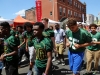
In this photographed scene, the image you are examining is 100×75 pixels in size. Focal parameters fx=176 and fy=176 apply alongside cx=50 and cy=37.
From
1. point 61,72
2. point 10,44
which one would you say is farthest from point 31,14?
point 10,44

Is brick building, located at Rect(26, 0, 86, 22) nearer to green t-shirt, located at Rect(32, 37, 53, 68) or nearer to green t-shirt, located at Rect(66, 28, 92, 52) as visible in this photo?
green t-shirt, located at Rect(66, 28, 92, 52)

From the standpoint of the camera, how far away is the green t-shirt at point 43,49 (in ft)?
10.4

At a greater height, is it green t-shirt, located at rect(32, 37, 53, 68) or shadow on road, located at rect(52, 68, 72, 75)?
green t-shirt, located at rect(32, 37, 53, 68)

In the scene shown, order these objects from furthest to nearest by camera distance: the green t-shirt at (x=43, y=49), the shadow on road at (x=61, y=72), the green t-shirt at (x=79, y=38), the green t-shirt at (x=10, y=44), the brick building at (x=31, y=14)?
the brick building at (x=31, y=14) < the shadow on road at (x=61, y=72) < the green t-shirt at (x=79, y=38) < the green t-shirt at (x=10, y=44) < the green t-shirt at (x=43, y=49)

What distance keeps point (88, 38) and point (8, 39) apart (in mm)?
1789

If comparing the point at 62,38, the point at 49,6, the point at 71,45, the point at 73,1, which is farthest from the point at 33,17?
the point at 71,45

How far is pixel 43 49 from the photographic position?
319 centimetres

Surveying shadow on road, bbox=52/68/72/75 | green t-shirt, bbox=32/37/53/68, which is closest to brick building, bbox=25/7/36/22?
shadow on road, bbox=52/68/72/75

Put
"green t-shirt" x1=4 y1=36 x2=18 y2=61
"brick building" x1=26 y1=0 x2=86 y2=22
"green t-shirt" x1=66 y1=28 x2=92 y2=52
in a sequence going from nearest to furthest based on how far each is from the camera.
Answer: "green t-shirt" x1=4 y1=36 x2=18 y2=61, "green t-shirt" x1=66 y1=28 x2=92 y2=52, "brick building" x1=26 y1=0 x2=86 y2=22

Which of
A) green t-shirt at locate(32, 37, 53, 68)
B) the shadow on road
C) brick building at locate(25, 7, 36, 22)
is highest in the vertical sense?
brick building at locate(25, 7, 36, 22)

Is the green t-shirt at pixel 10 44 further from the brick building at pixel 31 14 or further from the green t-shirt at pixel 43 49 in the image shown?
the brick building at pixel 31 14

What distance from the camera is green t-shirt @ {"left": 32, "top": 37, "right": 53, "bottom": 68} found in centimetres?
316

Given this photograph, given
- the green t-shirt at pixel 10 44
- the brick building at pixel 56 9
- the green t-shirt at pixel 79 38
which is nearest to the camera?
the green t-shirt at pixel 10 44

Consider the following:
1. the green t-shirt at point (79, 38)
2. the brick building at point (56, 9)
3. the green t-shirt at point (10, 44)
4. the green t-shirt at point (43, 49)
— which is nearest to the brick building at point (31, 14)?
the brick building at point (56, 9)
